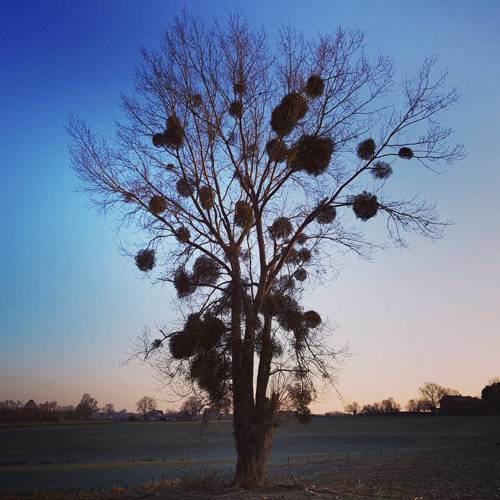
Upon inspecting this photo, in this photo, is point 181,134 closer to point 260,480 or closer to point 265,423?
point 265,423

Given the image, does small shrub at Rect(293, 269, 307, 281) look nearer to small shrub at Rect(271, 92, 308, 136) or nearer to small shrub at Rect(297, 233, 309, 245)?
small shrub at Rect(297, 233, 309, 245)

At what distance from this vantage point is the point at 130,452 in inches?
1640

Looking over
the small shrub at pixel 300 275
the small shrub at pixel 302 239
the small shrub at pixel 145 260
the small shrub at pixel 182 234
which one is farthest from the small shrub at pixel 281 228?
the small shrub at pixel 145 260

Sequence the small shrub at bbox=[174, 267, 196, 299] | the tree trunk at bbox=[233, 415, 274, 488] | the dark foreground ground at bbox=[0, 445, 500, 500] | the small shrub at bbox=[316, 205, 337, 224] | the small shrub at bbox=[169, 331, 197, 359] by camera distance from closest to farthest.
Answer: the dark foreground ground at bbox=[0, 445, 500, 500], the tree trunk at bbox=[233, 415, 274, 488], the small shrub at bbox=[169, 331, 197, 359], the small shrub at bbox=[174, 267, 196, 299], the small shrub at bbox=[316, 205, 337, 224]

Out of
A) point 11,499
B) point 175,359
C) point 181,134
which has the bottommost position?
point 11,499

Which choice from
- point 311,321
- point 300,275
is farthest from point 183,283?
point 311,321

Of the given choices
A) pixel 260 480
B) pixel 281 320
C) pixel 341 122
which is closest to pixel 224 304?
pixel 281 320

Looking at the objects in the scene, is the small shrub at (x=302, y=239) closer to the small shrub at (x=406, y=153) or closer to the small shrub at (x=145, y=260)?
the small shrub at (x=406, y=153)

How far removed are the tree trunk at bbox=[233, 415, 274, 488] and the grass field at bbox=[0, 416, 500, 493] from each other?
1274 cm

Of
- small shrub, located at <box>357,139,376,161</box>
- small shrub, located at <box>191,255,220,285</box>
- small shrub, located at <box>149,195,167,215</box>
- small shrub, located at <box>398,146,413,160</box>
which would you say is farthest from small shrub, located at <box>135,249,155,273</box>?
small shrub, located at <box>398,146,413,160</box>

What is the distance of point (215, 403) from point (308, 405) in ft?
5.99

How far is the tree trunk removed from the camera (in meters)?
Answer: 9.41

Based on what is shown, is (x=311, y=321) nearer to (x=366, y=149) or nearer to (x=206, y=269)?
(x=206, y=269)

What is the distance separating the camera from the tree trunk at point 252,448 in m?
9.41
